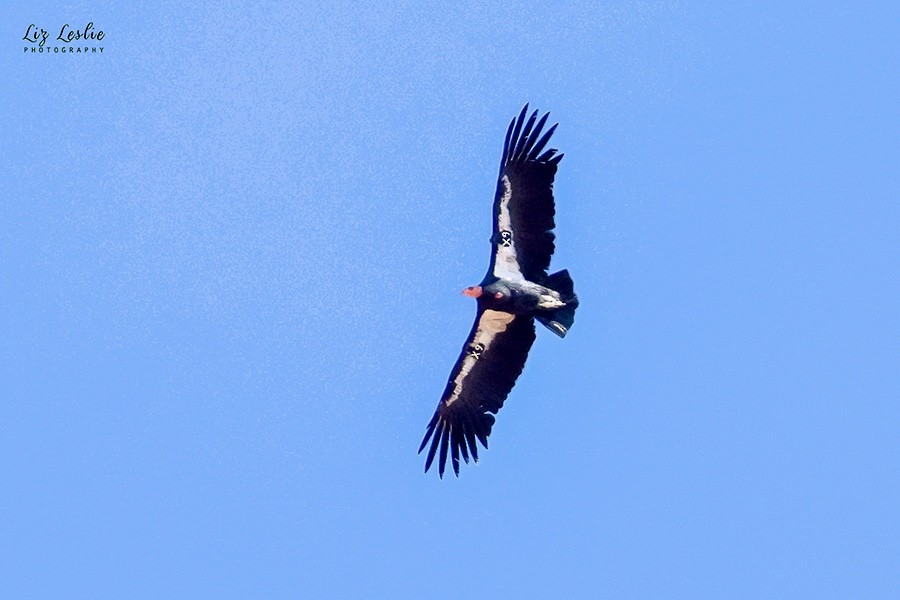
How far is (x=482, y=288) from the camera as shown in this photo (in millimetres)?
32906

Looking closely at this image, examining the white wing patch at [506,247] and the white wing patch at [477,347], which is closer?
the white wing patch at [506,247]

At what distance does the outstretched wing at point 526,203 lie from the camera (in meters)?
32.7

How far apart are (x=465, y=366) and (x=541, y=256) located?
2.74 metres

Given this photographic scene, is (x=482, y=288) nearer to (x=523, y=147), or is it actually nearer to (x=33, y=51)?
(x=523, y=147)

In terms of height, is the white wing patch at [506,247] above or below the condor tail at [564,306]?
above

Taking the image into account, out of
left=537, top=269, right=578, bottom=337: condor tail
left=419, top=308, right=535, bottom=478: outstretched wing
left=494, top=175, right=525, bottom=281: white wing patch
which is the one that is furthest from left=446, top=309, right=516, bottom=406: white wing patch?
left=537, top=269, right=578, bottom=337: condor tail

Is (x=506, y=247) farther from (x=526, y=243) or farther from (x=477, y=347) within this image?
(x=477, y=347)

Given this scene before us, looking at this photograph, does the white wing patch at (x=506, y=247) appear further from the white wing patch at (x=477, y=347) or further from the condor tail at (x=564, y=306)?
the white wing patch at (x=477, y=347)

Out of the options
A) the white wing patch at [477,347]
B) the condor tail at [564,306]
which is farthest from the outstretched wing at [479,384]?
the condor tail at [564,306]

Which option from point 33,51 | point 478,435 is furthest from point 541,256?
point 33,51

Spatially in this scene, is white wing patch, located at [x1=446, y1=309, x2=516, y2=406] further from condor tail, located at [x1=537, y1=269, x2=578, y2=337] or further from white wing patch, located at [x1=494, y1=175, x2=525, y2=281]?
condor tail, located at [x1=537, y1=269, x2=578, y2=337]

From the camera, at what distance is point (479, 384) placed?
34.0 m

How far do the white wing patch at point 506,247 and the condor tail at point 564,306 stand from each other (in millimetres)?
640

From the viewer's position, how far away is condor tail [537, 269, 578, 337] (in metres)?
32.7
